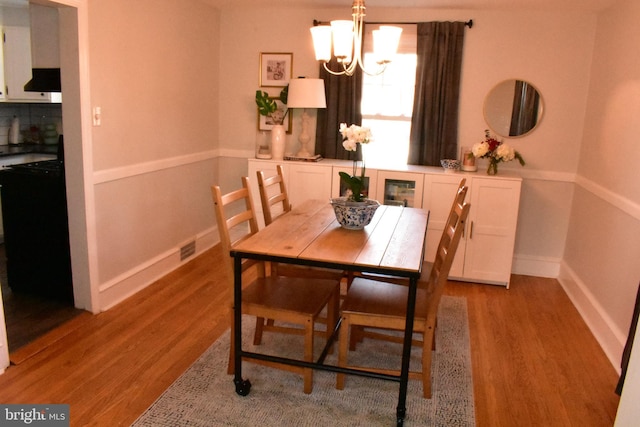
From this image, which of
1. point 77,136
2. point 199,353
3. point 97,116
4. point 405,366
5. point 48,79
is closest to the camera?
point 405,366

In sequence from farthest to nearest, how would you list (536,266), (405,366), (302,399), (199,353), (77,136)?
(536,266) → (77,136) → (199,353) → (302,399) → (405,366)

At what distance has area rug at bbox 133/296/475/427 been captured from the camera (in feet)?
7.44

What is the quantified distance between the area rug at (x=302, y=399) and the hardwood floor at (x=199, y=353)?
0.26 feet

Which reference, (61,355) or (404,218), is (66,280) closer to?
(61,355)

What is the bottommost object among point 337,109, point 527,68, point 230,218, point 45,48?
point 230,218

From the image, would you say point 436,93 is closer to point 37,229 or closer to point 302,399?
point 302,399

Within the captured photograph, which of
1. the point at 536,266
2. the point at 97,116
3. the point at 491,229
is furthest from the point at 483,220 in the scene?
the point at 97,116

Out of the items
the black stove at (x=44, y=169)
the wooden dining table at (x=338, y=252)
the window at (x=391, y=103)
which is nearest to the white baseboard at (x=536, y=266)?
the window at (x=391, y=103)

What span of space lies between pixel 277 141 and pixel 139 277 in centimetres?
168

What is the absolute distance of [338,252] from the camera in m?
2.30

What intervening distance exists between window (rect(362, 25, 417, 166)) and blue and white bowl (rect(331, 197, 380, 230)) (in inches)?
70.2

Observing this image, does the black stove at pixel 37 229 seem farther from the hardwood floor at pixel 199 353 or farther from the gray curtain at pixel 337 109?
the gray curtain at pixel 337 109

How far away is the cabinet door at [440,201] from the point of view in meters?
4.07

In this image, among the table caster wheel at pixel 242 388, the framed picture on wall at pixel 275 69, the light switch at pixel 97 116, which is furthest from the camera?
the framed picture on wall at pixel 275 69
